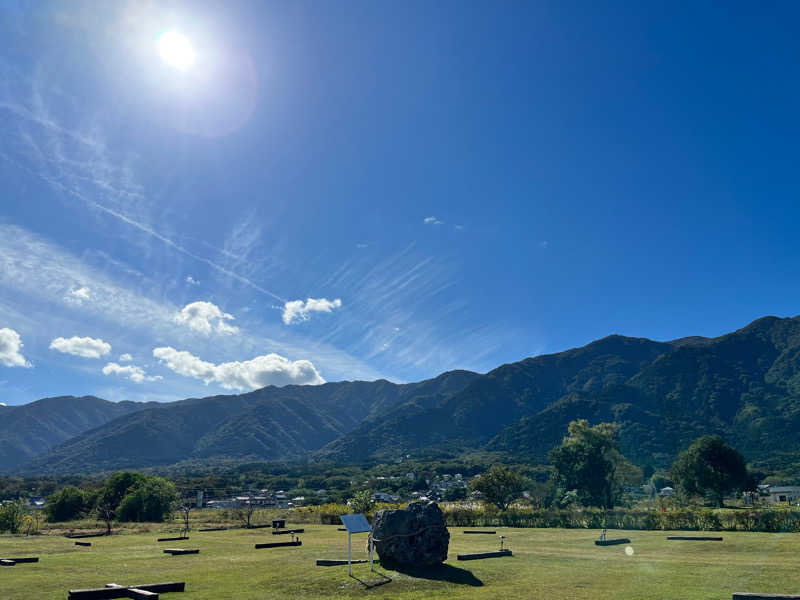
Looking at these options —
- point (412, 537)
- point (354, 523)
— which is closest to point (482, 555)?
point (412, 537)

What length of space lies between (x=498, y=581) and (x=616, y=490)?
6167 cm

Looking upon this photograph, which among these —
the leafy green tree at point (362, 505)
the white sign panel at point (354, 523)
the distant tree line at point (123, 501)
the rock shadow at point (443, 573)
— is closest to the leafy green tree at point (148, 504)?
the distant tree line at point (123, 501)

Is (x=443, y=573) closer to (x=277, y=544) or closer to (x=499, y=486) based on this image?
A: (x=277, y=544)

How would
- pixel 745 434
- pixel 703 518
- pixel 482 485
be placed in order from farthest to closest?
1. pixel 745 434
2. pixel 482 485
3. pixel 703 518

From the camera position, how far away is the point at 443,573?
18.6 m

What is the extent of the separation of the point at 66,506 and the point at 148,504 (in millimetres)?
14626

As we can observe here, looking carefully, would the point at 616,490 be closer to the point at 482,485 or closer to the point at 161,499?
the point at 482,485

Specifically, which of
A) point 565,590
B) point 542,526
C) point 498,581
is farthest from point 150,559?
point 542,526

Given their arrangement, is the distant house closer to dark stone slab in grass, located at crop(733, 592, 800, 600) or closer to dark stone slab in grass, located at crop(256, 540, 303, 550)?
dark stone slab in grass, located at crop(256, 540, 303, 550)

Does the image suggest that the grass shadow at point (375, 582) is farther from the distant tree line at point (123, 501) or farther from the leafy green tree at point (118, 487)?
the leafy green tree at point (118, 487)

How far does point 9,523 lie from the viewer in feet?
177

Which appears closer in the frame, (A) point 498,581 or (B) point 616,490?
(A) point 498,581

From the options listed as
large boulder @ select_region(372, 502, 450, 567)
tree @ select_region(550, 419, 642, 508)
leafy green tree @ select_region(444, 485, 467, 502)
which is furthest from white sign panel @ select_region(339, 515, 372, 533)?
leafy green tree @ select_region(444, 485, 467, 502)

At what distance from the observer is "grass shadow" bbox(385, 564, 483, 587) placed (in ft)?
57.5
